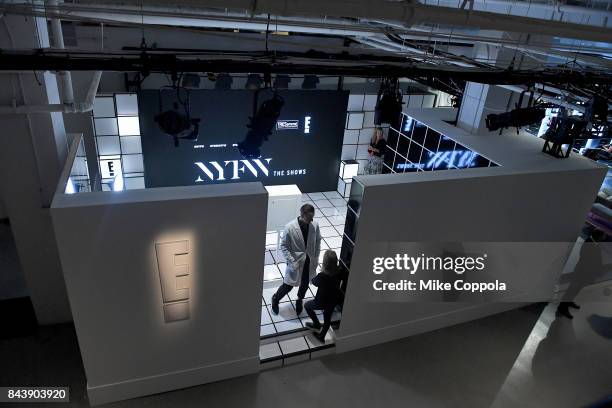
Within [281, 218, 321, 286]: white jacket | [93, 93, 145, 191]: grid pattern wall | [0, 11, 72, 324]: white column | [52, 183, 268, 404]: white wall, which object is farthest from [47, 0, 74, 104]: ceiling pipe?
[93, 93, 145, 191]: grid pattern wall

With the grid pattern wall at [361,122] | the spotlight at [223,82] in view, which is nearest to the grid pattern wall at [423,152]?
the grid pattern wall at [361,122]

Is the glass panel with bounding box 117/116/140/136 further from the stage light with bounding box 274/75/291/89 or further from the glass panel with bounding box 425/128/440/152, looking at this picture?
the glass panel with bounding box 425/128/440/152

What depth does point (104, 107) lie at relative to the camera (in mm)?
8219

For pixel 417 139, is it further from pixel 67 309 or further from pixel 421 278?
pixel 67 309

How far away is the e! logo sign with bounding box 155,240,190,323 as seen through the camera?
4.16 metres

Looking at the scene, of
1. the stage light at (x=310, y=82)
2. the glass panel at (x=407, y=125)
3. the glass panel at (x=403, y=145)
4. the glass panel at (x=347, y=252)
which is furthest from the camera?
the stage light at (x=310, y=82)

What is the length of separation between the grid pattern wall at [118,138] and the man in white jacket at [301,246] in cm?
415

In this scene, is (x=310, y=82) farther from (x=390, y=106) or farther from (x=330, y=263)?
(x=330, y=263)

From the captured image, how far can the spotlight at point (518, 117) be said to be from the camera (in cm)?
596

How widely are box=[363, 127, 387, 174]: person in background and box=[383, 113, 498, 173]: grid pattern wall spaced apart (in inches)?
55.9

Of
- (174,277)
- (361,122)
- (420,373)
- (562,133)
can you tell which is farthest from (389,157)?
(174,277)

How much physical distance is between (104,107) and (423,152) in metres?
5.97

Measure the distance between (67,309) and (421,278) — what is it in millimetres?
4568

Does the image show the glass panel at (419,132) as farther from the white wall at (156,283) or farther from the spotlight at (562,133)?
the white wall at (156,283)
